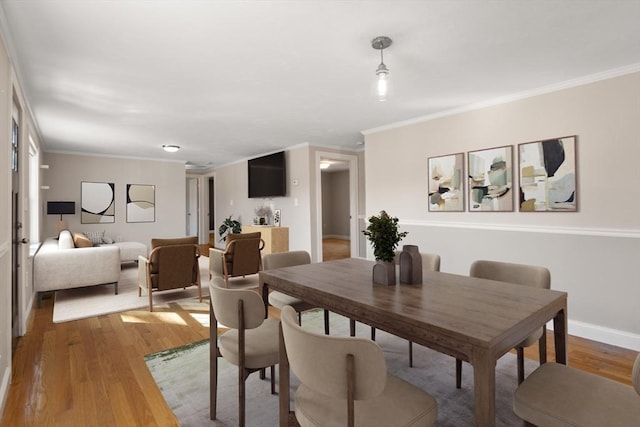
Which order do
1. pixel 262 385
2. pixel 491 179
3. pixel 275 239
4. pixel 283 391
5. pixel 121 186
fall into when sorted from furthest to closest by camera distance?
pixel 121 186 → pixel 275 239 → pixel 491 179 → pixel 262 385 → pixel 283 391


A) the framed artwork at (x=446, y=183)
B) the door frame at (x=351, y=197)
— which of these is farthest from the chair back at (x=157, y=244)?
the framed artwork at (x=446, y=183)

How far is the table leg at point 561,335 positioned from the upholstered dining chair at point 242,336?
1362 millimetres

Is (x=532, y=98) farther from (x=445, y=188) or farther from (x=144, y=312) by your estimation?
(x=144, y=312)

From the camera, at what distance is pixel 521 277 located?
2037 mm

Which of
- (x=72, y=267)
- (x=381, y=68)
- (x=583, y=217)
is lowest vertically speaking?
(x=72, y=267)

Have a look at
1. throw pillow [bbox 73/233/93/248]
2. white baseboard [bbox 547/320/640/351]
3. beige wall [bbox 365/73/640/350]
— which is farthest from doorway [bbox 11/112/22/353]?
white baseboard [bbox 547/320/640/351]

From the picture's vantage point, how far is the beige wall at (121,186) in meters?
6.55

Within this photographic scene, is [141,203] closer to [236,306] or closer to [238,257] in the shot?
[238,257]

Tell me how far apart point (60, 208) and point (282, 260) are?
18.9 feet

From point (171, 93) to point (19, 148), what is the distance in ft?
4.82

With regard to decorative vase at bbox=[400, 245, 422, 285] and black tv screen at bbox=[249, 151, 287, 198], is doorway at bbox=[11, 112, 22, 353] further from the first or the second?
Answer: black tv screen at bbox=[249, 151, 287, 198]

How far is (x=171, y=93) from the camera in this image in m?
3.38

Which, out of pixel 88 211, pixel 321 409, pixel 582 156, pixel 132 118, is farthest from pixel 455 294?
pixel 88 211

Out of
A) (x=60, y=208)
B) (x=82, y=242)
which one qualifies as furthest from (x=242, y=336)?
(x=60, y=208)
